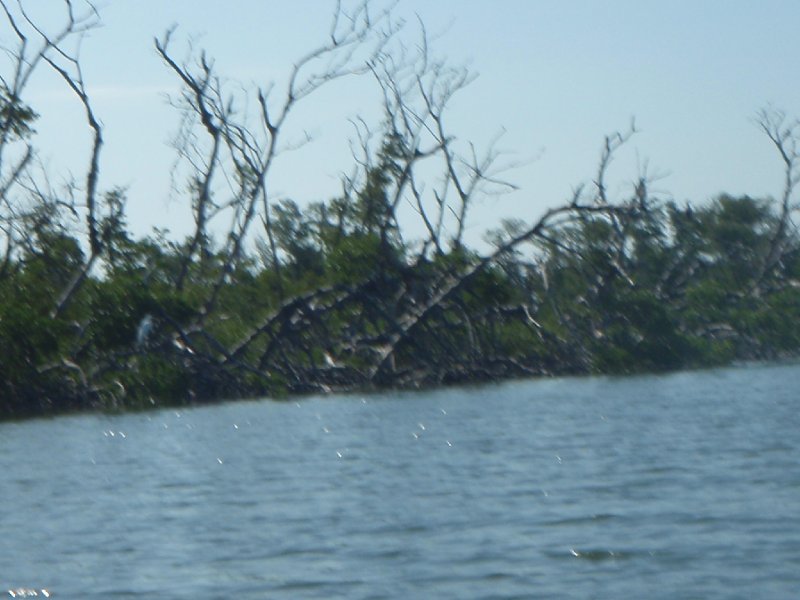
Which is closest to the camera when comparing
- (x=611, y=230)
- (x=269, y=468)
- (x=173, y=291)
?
(x=269, y=468)

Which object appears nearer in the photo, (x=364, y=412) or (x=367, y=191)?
(x=364, y=412)

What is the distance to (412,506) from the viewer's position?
14859 mm

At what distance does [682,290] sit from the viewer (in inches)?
2061

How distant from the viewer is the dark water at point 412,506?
11156 mm

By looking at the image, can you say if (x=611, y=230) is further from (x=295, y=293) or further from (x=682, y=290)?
(x=295, y=293)

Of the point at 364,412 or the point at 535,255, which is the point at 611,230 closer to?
the point at 535,255

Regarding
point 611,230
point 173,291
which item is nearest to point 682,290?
point 611,230

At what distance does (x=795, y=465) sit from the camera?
16.9 metres

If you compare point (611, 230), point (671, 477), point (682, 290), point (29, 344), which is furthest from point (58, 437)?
point (682, 290)

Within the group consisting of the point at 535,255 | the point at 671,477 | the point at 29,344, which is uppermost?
the point at 535,255

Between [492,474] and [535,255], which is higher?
[535,255]

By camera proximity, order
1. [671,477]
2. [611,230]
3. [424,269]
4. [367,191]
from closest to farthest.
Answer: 1. [671,477]
2. [424,269]
3. [367,191]
4. [611,230]

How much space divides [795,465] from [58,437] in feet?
40.0

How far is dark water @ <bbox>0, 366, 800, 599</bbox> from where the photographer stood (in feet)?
36.6
